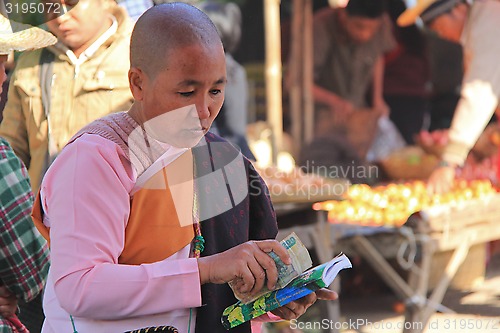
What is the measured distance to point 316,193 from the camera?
4.46 meters

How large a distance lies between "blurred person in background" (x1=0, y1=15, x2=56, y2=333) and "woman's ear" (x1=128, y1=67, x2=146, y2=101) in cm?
77

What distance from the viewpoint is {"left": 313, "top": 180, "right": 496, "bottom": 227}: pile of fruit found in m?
5.43

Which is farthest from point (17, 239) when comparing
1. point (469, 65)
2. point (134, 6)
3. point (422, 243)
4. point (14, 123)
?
point (469, 65)

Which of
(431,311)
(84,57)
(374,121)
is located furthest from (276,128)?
(84,57)

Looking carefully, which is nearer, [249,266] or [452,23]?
[249,266]

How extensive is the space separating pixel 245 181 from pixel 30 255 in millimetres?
804

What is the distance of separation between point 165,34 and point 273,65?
5.78 m

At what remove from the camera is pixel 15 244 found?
7.59 feet

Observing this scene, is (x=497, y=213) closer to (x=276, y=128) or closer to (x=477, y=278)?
(x=477, y=278)

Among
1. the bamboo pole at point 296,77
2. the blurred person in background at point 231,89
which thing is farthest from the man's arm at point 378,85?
the blurred person in background at point 231,89

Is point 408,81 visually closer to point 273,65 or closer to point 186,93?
point 273,65

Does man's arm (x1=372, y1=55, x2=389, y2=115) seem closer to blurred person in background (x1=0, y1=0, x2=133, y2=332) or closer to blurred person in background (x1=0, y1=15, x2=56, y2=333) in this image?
blurred person in background (x1=0, y1=0, x2=133, y2=332)

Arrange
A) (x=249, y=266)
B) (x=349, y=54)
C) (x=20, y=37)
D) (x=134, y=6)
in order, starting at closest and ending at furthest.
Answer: (x=249, y=266)
(x=20, y=37)
(x=134, y=6)
(x=349, y=54)

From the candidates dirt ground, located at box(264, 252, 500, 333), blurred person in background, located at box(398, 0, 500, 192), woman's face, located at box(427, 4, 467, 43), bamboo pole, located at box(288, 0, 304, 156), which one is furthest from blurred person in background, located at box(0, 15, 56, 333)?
bamboo pole, located at box(288, 0, 304, 156)
